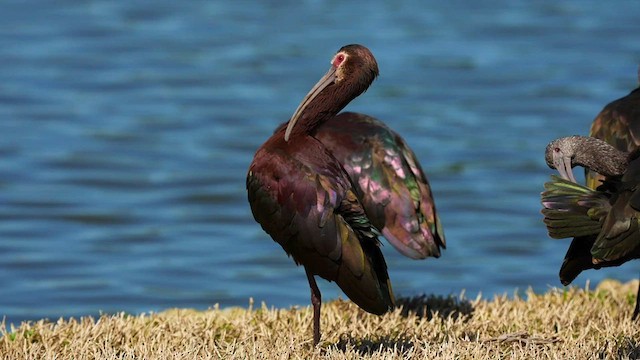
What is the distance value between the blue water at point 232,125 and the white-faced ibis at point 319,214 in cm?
397

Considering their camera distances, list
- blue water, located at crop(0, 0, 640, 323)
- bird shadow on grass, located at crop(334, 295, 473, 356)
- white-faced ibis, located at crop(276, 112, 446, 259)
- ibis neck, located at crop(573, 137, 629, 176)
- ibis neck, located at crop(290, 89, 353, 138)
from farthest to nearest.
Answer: blue water, located at crop(0, 0, 640, 323), white-faced ibis, located at crop(276, 112, 446, 259), ibis neck, located at crop(290, 89, 353, 138), ibis neck, located at crop(573, 137, 629, 176), bird shadow on grass, located at crop(334, 295, 473, 356)

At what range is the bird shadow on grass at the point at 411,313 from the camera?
713 centimetres

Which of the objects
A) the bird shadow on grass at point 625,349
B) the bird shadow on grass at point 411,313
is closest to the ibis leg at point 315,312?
the bird shadow on grass at point 411,313

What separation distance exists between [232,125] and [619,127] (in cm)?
717

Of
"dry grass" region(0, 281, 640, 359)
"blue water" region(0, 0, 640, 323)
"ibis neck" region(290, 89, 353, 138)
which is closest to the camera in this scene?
"dry grass" region(0, 281, 640, 359)

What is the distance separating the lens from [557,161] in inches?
306

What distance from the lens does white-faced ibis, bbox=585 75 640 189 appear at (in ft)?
27.8

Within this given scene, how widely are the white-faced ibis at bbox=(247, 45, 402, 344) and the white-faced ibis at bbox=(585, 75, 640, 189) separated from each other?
1.80m

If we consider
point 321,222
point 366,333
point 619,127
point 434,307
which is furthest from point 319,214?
point 619,127

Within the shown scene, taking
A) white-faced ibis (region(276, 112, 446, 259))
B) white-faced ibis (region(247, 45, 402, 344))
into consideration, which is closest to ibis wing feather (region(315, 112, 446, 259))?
white-faced ibis (region(276, 112, 446, 259))

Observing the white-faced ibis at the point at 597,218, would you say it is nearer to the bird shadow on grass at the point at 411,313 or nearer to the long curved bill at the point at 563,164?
the long curved bill at the point at 563,164

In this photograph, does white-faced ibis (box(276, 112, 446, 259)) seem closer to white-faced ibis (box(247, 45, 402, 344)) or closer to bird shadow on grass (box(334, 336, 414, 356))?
white-faced ibis (box(247, 45, 402, 344))

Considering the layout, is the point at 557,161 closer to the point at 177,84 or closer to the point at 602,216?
the point at 602,216

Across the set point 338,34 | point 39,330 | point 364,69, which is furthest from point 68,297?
point 338,34
